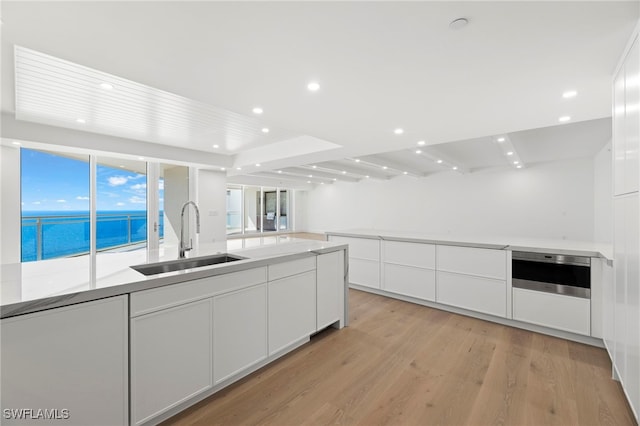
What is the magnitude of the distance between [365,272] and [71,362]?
353cm

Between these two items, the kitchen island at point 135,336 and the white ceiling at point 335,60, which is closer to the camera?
the kitchen island at point 135,336

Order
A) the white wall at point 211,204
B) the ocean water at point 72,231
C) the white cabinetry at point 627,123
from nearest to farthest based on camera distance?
the white cabinetry at point 627,123 → the ocean water at point 72,231 → the white wall at point 211,204

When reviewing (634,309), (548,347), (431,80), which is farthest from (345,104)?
(548,347)

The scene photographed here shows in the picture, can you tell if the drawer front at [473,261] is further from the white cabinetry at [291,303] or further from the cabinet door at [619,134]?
the white cabinetry at [291,303]

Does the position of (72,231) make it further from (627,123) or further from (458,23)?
(627,123)

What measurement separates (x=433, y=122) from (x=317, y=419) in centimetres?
298

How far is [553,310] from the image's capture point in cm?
279

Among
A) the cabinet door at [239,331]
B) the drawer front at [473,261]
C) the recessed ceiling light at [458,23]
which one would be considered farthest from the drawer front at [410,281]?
the recessed ceiling light at [458,23]

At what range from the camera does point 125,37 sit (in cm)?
156

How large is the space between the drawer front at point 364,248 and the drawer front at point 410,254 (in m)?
0.14

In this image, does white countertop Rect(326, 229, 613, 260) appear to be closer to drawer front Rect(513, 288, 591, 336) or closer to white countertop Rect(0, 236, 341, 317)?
drawer front Rect(513, 288, 591, 336)

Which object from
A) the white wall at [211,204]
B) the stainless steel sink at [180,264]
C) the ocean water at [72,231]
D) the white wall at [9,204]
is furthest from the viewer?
the white wall at [211,204]

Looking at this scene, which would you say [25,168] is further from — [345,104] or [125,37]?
[345,104]

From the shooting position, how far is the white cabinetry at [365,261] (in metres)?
4.14
